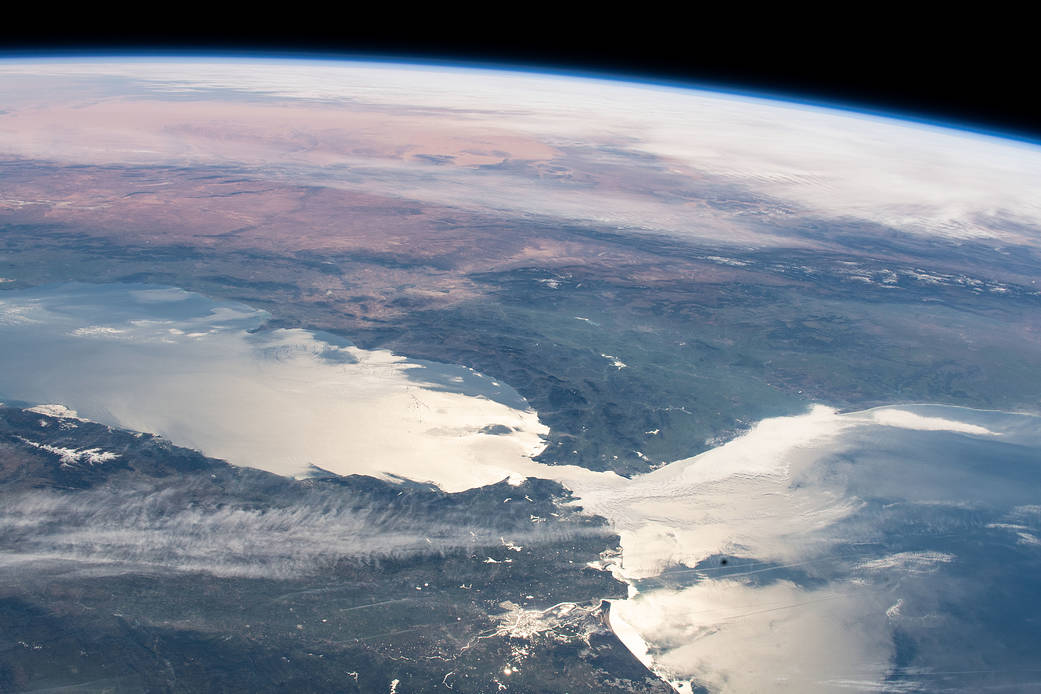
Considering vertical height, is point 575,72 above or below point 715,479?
above

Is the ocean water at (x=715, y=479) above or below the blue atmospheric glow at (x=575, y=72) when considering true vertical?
below

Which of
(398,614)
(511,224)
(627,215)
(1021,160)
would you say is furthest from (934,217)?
(398,614)

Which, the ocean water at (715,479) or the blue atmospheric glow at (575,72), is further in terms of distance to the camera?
the blue atmospheric glow at (575,72)

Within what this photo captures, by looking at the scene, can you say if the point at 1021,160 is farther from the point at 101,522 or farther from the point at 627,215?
the point at 101,522

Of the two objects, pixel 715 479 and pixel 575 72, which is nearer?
pixel 715 479

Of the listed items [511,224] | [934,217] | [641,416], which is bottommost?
[641,416]

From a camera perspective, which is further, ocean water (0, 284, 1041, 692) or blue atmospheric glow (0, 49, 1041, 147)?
blue atmospheric glow (0, 49, 1041, 147)

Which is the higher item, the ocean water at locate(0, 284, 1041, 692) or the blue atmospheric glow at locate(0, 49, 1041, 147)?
the blue atmospheric glow at locate(0, 49, 1041, 147)

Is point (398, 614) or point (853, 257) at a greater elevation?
point (853, 257)

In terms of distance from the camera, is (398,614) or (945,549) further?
(945,549)

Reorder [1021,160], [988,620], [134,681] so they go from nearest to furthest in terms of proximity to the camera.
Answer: [134,681], [988,620], [1021,160]

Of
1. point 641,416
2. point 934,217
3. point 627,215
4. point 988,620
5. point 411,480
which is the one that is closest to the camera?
point 988,620
